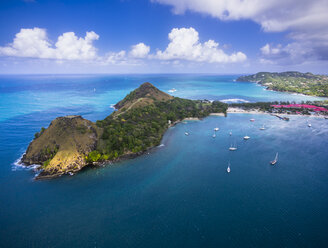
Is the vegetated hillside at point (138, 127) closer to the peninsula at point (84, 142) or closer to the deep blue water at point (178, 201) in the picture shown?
the peninsula at point (84, 142)

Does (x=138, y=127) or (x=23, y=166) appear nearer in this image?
(x=23, y=166)

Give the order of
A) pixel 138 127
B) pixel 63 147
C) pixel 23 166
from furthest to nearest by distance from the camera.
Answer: pixel 138 127 → pixel 63 147 → pixel 23 166

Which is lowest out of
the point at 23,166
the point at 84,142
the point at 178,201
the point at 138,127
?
the point at 23,166

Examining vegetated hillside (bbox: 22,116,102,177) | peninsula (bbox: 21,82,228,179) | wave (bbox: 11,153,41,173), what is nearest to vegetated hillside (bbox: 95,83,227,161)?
peninsula (bbox: 21,82,228,179)

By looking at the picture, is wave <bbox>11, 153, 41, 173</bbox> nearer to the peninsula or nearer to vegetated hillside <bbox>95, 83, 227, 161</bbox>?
the peninsula

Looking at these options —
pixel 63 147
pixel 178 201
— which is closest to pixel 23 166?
pixel 63 147

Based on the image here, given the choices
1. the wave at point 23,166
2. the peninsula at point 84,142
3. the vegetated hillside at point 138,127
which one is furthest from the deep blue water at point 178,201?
the vegetated hillside at point 138,127

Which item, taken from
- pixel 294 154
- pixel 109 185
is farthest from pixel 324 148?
pixel 109 185

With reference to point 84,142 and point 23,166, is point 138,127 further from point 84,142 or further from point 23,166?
point 23,166

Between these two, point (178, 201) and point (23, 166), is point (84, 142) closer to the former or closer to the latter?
point (23, 166)

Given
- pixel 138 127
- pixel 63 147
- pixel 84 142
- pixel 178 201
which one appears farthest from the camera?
pixel 138 127

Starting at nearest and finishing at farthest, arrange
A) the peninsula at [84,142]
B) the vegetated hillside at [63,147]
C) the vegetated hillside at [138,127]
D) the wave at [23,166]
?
the vegetated hillside at [63,147], the peninsula at [84,142], the wave at [23,166], the vegetated hillside at [138,127]

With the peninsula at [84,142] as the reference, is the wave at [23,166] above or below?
below

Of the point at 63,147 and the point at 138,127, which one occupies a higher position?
the point at 138,127
